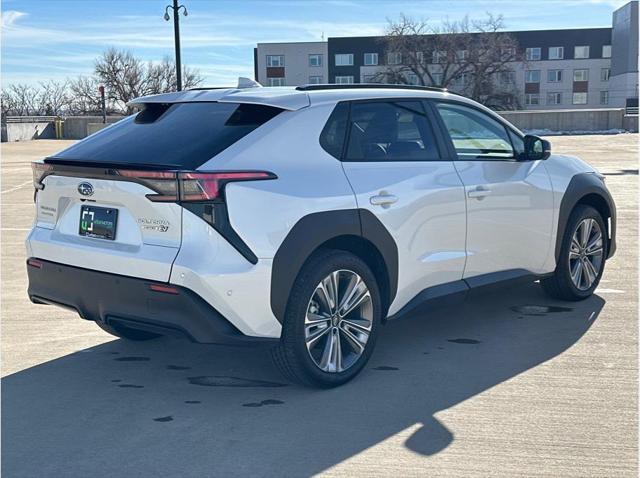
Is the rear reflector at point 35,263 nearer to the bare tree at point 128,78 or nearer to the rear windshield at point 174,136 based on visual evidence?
the rear windshield at point 174,136

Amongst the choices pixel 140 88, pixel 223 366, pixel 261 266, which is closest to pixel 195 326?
pixel 261 266

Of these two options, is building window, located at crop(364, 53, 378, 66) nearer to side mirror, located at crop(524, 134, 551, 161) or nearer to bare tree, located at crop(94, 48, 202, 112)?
bare tree, located at crop(94, 48, 202, 112)

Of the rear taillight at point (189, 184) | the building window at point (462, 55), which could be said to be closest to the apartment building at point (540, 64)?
the building window at point (462, 55)

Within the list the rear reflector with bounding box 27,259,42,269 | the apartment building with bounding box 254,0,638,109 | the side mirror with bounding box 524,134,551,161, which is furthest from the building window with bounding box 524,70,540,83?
the rear reflector with bounding box 27,259,42,269

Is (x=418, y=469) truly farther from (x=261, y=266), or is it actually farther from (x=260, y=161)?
(x=260, y=161)

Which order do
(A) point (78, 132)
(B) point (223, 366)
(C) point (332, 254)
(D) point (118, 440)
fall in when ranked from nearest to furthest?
(D) point (118, 440), (C) point (332, 254), (B) point (223, 366), (A) point (78, 132)

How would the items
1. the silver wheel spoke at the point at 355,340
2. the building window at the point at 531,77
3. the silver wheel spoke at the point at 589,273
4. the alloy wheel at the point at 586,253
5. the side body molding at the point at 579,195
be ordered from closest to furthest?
the silver wheel spoke at the point at 355,340, the side body molding at the point at 579,195, the alloy wheel at the point at 586,253, the silver wheel spoke at the point at 589,273, the building window at the point at 531,77

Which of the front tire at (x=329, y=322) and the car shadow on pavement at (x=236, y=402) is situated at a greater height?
the front tire at (x=329, y=322)

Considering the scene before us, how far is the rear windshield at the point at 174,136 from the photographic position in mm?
4270

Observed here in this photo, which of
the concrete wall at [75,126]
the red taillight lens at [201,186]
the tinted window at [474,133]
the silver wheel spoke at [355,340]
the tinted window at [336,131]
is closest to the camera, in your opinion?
the red taillight lens at [201,186]

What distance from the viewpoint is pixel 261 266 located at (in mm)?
4188

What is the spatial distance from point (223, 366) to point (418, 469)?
189cm

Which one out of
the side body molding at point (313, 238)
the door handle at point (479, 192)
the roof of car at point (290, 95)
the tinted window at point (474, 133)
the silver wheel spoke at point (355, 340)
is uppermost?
the roof of car at point (290, 95)

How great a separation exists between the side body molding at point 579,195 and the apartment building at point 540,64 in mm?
69628
